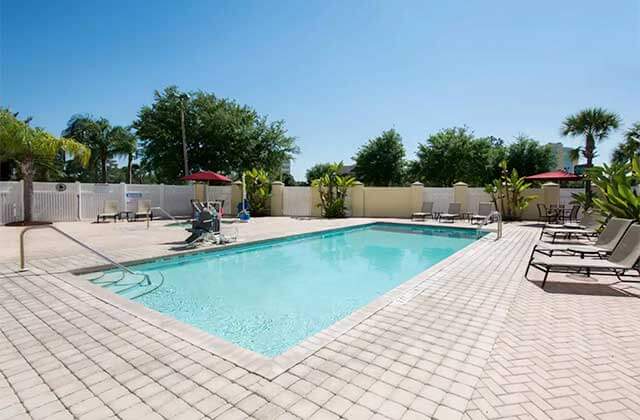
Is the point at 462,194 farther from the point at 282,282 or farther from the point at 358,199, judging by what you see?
the point at 282,282

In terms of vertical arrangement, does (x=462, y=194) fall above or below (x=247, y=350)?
above

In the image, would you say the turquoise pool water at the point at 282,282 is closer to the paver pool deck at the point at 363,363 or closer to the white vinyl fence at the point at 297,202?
the paver pool deck at the point at 363,363

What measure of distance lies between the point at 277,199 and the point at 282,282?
12562 millimetres

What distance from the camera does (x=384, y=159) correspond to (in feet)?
99.3

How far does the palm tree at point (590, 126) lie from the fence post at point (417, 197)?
7616 millimetres

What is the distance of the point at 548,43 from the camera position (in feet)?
32.8

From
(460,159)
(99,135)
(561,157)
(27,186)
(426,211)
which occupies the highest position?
(561,157)

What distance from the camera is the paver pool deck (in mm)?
2213

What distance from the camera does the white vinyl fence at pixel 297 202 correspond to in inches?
750

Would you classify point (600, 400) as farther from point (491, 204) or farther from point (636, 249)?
point (491, 204)

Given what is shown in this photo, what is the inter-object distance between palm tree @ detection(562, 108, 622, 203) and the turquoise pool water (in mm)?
9979

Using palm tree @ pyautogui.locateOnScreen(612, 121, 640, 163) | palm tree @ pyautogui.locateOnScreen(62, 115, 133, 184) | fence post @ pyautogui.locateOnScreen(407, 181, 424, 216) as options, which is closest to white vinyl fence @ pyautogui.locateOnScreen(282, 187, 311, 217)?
fence post @ pyautogui.locateOnScreen(407, 181, 424, 216)

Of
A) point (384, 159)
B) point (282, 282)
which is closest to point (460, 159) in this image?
point (384, 159)

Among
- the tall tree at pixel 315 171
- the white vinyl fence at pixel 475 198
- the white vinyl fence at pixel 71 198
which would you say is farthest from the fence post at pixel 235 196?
the tall tree at pixel 315 171
